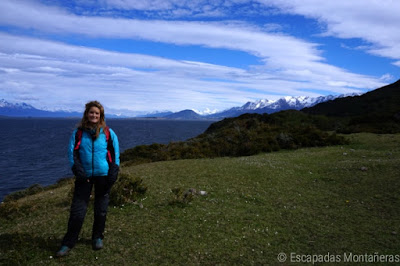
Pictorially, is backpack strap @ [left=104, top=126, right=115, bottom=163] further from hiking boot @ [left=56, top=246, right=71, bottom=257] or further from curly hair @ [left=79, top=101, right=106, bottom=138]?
hiking boot @ [left=56, top=246, right=71, bottom=257]

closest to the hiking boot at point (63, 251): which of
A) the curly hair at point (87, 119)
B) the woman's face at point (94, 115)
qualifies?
the curly hair at point (87, 119)

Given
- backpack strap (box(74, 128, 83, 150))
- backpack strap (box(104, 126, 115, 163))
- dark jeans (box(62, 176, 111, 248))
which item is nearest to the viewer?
backpack strap (box(74, 128, 83, 150))

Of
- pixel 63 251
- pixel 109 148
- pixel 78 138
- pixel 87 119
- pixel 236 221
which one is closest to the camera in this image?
pixel 63 251

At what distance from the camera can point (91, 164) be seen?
701cm

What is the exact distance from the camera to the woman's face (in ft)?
→ 23.1

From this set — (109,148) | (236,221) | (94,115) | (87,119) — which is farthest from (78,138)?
(236,221)

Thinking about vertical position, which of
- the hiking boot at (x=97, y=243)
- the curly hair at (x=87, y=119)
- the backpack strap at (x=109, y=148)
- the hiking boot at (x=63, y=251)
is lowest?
the hiking boot at (x=63, y=251)

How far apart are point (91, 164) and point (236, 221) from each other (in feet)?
15.4

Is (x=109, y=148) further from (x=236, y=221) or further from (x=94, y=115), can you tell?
(x=236, y=221)

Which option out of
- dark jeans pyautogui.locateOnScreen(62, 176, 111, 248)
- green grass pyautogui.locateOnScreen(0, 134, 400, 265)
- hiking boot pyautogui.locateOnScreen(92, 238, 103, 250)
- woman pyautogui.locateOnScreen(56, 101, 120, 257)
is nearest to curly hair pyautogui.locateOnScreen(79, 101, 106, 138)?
woman pyautogui.locateOnScreen(56, 101, 120, 257)

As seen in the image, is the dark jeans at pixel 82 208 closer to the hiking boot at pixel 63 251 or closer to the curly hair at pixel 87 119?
the hiking boot at pixel 63 251

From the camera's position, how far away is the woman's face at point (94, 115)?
7051mm

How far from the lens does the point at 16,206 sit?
10547 mm

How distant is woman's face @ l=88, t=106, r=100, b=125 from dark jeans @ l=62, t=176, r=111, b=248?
4.55ft
